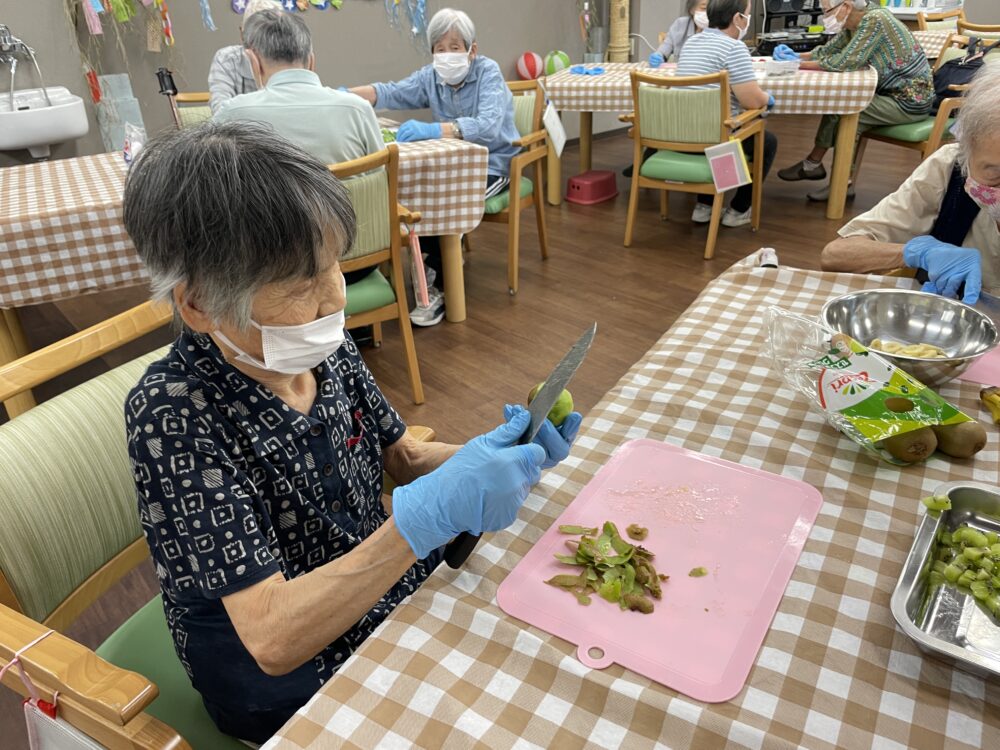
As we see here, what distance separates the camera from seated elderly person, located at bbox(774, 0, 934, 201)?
12.1 ft

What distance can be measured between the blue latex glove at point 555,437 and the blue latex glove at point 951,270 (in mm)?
841

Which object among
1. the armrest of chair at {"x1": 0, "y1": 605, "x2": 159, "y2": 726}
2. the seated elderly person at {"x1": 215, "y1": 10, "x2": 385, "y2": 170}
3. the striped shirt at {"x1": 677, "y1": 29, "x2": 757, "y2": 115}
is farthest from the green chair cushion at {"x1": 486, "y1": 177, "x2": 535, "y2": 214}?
the armrest of chair at {"x1": 0, "y1": 605, "x2": 159, "y2": 726}

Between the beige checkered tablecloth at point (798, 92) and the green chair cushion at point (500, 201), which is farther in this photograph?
the beige checkered tablecloth at point (798, 92)

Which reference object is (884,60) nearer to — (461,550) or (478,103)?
(478,103)

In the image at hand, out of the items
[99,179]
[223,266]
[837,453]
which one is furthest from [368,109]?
[837,453]

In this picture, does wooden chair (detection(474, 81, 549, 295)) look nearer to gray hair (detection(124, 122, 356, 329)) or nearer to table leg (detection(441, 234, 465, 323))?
table leg (detection(441, 234, 465, 323))

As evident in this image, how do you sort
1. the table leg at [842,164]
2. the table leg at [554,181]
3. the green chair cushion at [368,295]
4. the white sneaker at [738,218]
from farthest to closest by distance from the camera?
1. the table leg at [554,181]
2. the white sneaker at [738,218]
3. the table leg at [842,164]
4. the green chair cushion at [368,295]

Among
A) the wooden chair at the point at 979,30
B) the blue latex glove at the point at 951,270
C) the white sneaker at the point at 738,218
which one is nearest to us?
the blue latex glove at the point at 951,270

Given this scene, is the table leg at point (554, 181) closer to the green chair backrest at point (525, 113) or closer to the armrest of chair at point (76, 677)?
the green chair backrest at point (525, 113)

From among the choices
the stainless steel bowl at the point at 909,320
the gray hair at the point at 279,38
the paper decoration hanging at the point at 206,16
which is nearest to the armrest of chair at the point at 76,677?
the stainless steel bowl at the point at 909,320

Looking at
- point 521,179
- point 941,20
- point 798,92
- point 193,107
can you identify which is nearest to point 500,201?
point 521,179

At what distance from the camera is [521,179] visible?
10.8 feet

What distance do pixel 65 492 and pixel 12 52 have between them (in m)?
3.52

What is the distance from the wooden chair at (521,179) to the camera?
3145 millimetres
